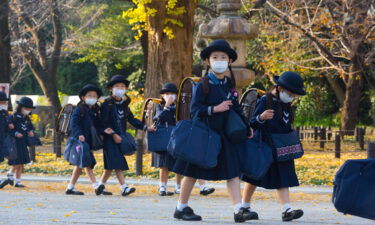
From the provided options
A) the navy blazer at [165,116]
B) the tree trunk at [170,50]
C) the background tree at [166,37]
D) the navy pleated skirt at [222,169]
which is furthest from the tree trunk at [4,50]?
the navy pleated skirt at [222,169]

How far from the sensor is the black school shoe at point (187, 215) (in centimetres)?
882

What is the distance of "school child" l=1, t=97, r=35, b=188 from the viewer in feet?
48.9

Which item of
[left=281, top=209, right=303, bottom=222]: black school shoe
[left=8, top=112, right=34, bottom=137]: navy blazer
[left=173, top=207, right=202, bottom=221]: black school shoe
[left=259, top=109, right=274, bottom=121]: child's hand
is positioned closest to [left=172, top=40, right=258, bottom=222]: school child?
[left=173, top=207, right=202, bottom=221]: black school shoe

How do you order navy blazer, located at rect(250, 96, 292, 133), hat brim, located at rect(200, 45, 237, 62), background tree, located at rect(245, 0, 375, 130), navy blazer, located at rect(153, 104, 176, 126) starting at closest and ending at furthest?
hat brim, located at rect(200, 45, 237, 62)
navy blazer, located at rect(250, 96, 292, 133)
navy blazer, located at rect(153, 104, 176, 126)
background tree, located at rect(245, 0, 375, 130)

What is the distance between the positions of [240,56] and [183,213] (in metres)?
8.91

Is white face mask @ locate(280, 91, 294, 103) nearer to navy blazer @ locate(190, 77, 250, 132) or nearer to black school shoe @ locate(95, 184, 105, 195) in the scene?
navy blazer @ locate(190, 77, 250, 132)

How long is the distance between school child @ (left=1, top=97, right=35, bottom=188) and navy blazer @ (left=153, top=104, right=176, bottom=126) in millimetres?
2802

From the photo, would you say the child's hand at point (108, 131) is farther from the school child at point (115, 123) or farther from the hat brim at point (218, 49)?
the hat brim at point (218, 49)

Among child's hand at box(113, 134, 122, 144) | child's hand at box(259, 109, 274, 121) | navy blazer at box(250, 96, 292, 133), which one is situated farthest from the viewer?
child's hand at box(113, 134, 122, 144)

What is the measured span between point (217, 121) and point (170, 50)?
42.2 ft

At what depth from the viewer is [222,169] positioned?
8.76 metres

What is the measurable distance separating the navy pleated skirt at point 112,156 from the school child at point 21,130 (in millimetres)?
2472

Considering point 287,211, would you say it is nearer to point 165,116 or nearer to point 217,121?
point 217,121

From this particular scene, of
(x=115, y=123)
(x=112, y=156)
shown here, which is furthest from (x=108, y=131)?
(x=112, y=156)
